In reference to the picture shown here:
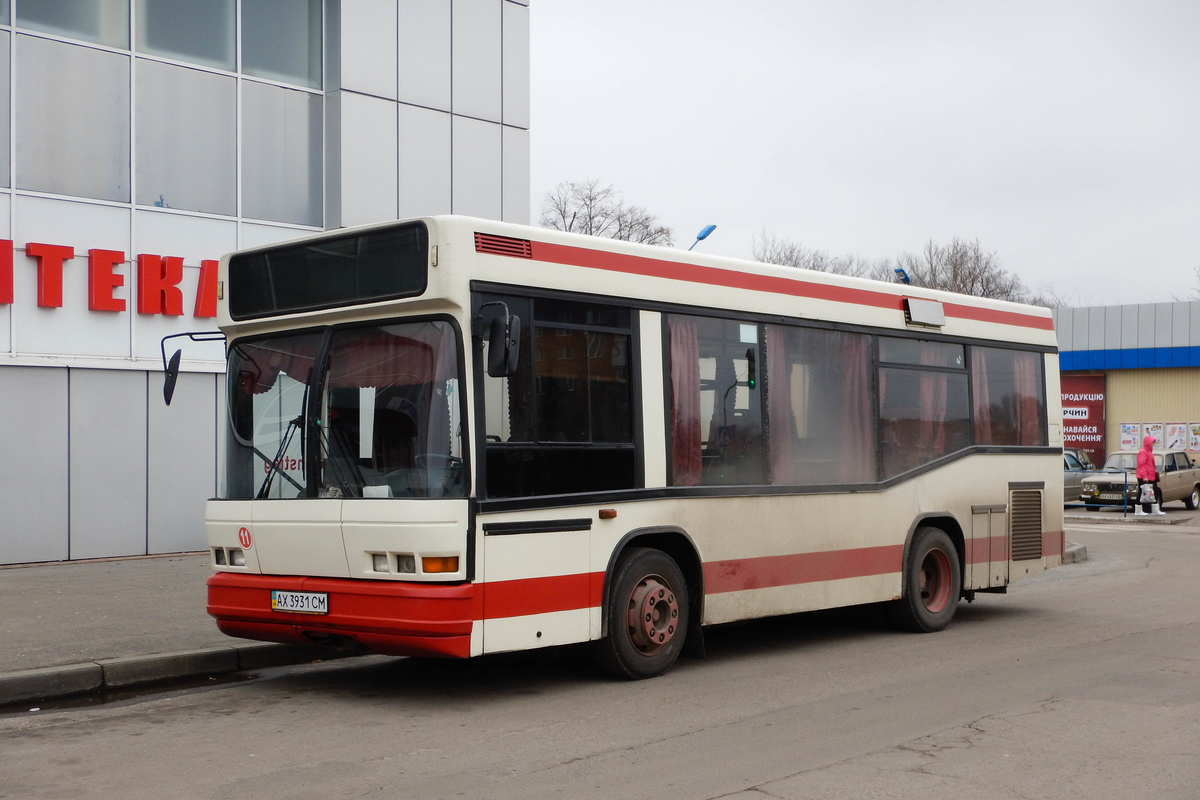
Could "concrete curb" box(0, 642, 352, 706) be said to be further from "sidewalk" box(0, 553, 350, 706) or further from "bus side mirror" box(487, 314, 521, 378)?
"bus side mirror" box(487, 314, 521, 378)

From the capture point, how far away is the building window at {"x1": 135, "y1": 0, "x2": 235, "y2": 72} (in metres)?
17.9

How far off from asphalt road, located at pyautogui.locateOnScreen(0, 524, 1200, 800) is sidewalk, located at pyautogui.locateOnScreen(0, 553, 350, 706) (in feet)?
1.48

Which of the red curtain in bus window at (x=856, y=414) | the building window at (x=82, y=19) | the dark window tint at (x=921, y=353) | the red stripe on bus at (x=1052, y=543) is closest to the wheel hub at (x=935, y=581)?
the red curtain in bus window at (x=856, y=414)

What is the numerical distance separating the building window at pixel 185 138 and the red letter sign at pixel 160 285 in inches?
34.0

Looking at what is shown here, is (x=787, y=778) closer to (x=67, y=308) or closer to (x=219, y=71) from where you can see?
(x=67, y=308)

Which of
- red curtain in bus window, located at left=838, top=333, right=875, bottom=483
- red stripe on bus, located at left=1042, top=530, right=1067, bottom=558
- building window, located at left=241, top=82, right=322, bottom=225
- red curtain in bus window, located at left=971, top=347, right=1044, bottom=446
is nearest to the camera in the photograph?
red curtain in bus window, located at left=838, top=333, right=875, bottom=483

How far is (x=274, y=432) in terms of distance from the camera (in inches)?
344

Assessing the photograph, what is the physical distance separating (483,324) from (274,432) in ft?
5.95

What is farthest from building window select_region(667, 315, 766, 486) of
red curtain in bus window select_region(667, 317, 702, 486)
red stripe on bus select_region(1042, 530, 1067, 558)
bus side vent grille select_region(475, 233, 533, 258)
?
red stripe on bus select_region(1042, 530, 1067, 558)

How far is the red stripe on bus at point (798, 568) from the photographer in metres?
9.67

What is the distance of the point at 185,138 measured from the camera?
1822 centimetres

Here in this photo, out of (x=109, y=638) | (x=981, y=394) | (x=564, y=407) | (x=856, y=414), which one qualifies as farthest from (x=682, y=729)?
(x=981, y=394)

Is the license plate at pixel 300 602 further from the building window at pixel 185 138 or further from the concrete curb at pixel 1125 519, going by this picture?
the concrete curb at pixel 1125 519

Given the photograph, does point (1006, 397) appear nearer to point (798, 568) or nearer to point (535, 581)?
point (798, 568)
